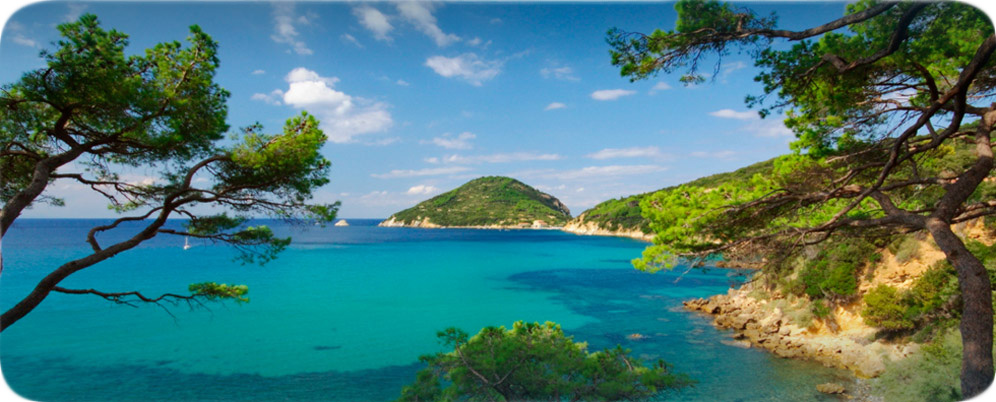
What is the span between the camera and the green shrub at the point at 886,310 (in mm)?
11672

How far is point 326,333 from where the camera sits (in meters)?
19.1

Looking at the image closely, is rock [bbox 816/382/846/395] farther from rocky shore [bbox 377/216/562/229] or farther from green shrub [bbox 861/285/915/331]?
rocky shore [bbox 377/216/562/229]

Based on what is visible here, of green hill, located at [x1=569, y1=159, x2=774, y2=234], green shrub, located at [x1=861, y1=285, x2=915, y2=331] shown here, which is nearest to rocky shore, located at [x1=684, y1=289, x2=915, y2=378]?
green shrub, located at [x1=861, y1=285, x2=915, y2=331]

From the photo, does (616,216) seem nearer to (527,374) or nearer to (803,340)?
(803,340)

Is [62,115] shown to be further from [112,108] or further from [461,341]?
[461,341]

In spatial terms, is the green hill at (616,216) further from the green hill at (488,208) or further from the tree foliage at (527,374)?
the tree foliage at (527,374)

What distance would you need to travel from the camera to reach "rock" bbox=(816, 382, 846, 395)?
1036 cm

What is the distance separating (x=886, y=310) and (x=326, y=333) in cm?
1983

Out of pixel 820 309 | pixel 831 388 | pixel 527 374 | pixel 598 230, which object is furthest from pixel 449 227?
pixel 527 374

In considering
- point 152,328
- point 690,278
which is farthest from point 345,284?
point 690,278

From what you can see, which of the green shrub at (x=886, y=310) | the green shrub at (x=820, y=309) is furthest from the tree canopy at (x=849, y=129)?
the green shrub at (x=820, y=309)

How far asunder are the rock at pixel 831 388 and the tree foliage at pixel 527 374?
5.25 meters

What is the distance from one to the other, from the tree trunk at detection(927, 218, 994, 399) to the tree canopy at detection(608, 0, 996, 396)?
0.01 meters

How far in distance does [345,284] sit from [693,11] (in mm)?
33040
